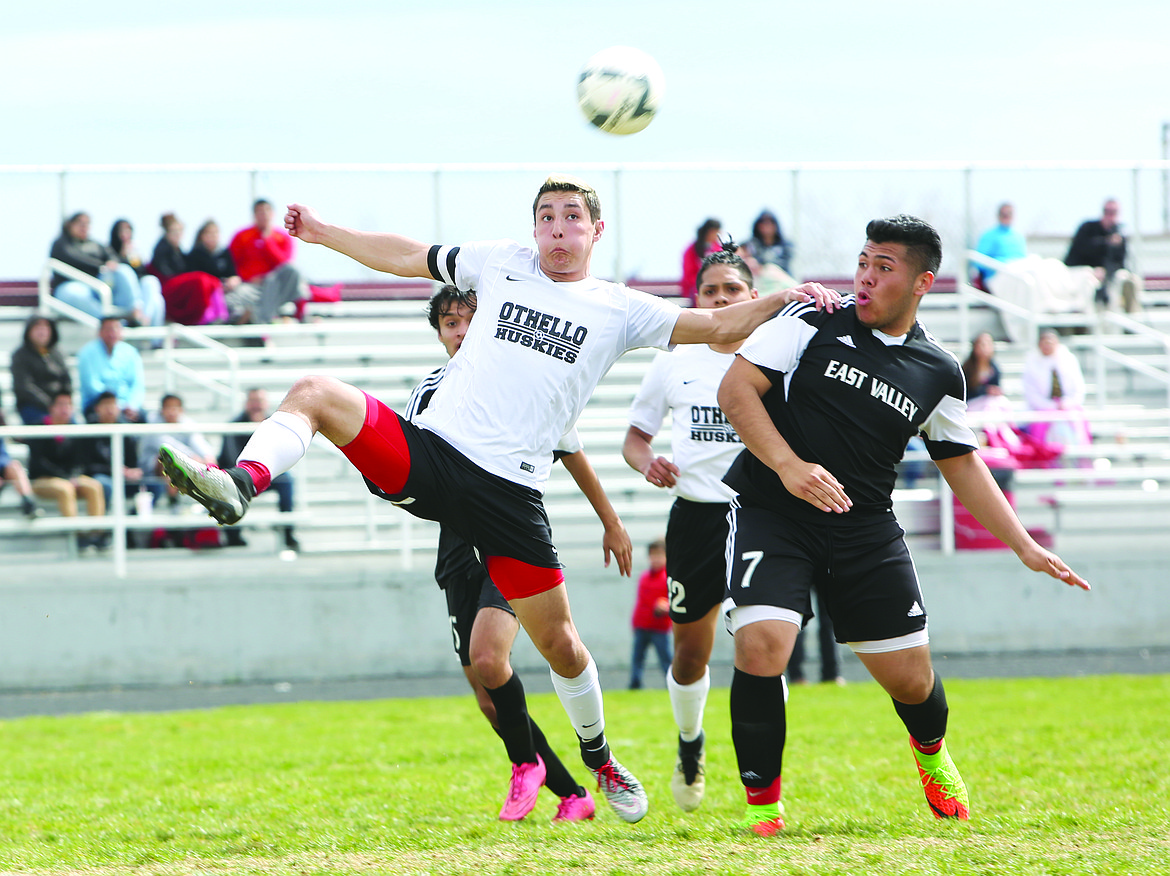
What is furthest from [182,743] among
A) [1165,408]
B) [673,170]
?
[1165,408]

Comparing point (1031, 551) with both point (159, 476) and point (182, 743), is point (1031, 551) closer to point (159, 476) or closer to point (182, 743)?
point (182, 743)

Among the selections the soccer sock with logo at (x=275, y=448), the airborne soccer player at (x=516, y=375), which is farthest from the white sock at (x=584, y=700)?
the soccer sock with logo at (x=275, y=448)

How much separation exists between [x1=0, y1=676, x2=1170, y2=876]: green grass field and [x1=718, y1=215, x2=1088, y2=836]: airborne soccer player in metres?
0.61

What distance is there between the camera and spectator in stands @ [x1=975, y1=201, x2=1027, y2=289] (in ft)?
55.9

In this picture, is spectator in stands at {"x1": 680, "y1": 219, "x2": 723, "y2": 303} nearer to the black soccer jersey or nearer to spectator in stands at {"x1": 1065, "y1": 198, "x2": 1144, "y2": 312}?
spectator in stands at {"x1": 1065, "y1": 198, "x2": 1144, "y2": 312}

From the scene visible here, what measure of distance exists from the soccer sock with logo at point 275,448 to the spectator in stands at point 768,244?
11.7m

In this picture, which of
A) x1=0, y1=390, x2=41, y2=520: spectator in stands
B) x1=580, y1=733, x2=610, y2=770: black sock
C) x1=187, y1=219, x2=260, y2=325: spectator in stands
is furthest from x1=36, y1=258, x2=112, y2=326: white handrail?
x1=580, y1=733, x2=610, y2=770: black sock

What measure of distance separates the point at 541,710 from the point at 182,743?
2962mm

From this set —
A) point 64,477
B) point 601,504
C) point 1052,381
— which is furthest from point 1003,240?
point 601,504

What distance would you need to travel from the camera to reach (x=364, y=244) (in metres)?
4.96

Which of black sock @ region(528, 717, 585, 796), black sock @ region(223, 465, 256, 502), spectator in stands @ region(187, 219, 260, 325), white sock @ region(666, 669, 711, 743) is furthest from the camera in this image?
spectator in stands @ region(187, 219, 260, 325)

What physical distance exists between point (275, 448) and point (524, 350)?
1.10m

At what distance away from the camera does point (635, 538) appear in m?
13.3

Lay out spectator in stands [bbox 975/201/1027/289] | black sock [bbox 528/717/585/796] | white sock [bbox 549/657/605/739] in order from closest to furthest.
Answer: white sock [bbox 549/657/605/739] < black sock [bbox 528/717/585/796] < spectator in stands [bbox 975/201/1027/289]
